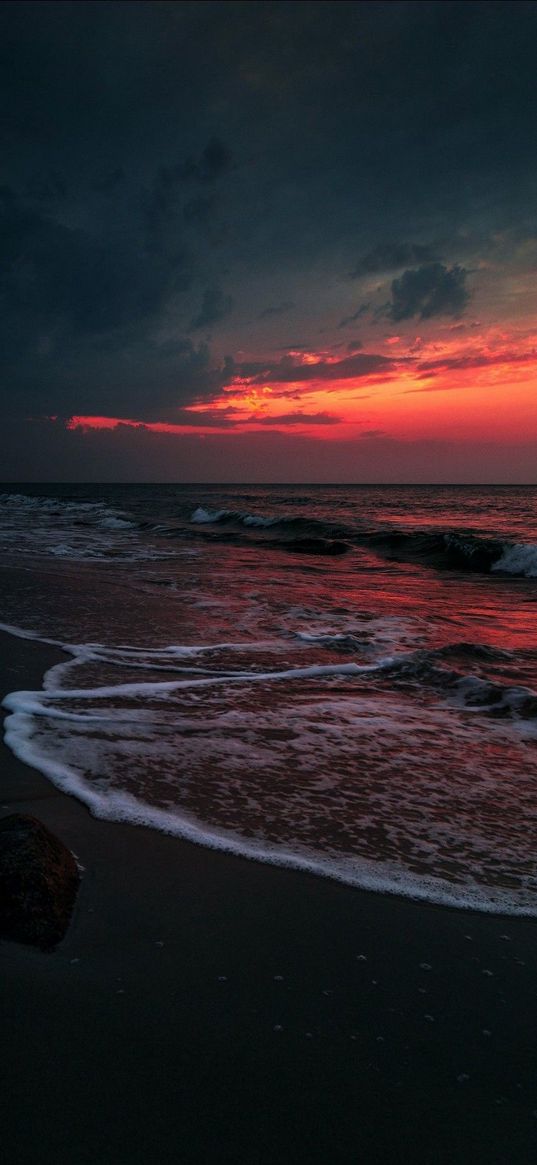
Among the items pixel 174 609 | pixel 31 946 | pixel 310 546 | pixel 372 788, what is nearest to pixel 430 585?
pixel 174 609

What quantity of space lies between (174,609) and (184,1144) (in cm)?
675

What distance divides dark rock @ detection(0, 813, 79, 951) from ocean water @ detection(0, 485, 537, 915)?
2.05 ft

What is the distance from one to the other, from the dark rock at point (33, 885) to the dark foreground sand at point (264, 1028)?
0.05 metres

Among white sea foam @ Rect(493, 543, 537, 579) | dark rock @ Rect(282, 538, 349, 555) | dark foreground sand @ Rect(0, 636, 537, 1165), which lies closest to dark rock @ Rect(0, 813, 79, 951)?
dark foreground sand @ Rect(0, 636, 537, 1165)

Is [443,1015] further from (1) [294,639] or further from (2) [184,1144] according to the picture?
(1) [294,639]

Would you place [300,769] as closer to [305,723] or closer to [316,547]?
[305,723]

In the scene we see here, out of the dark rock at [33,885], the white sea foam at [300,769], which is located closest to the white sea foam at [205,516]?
the white sea foam at [300,769]

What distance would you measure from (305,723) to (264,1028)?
8.16 ft

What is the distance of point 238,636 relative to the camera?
260 inches

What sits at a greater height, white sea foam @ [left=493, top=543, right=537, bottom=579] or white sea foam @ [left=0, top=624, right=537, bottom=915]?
white sea foam @ [left=493, top=543, right=537, bottom=579]

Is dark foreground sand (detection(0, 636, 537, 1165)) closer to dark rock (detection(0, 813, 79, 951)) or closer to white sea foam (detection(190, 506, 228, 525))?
dark rock (detection(0, 813, 79, 951))

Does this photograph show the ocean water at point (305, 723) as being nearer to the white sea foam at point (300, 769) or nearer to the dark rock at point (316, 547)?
the white sea foam at point (300, 769)

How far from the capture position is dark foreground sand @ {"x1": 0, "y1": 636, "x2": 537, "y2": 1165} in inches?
54.8

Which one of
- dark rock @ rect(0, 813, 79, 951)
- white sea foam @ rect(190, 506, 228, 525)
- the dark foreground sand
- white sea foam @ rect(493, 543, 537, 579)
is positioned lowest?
the dark foreground sand
